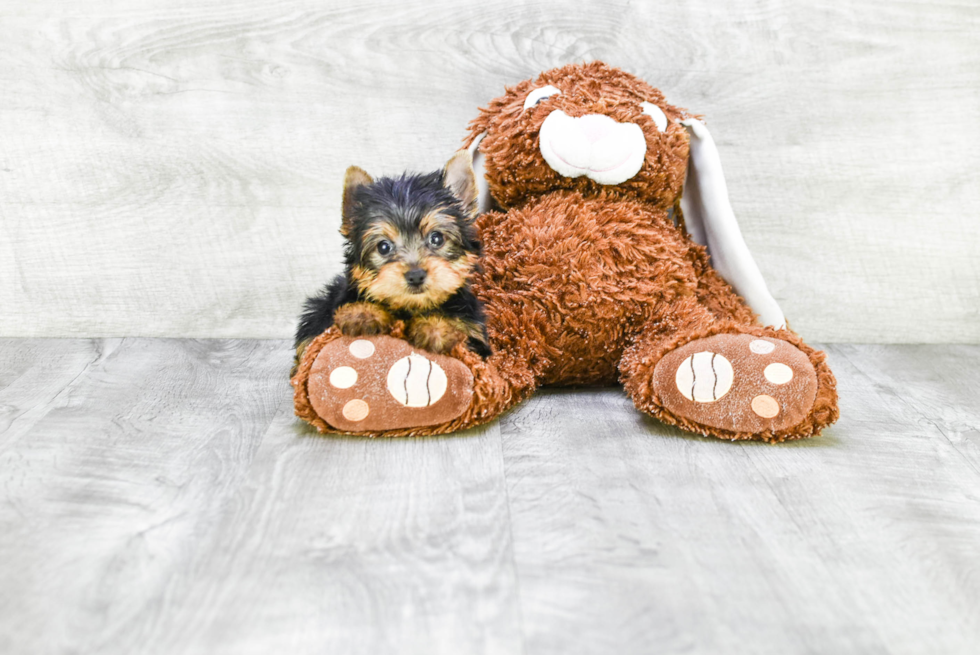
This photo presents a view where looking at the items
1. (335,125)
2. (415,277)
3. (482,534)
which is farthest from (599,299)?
(335,125)

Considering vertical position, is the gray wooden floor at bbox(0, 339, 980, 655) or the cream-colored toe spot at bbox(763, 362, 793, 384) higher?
the cream-colored toe spot at bbox(763, 362, 793, 384)

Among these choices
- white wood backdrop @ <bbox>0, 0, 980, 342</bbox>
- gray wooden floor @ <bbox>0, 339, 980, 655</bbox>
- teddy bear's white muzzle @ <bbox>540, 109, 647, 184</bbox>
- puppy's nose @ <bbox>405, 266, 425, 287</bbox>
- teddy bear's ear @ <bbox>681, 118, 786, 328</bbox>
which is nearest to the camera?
gray wooden floor @ <bbox>0, 339, 980, 655</bbox>

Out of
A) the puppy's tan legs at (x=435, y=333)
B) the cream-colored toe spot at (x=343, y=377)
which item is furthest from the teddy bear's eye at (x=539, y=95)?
the cream-colored toe spot at (x=343, y=377)

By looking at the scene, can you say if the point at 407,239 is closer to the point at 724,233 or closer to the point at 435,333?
the point at 435,333

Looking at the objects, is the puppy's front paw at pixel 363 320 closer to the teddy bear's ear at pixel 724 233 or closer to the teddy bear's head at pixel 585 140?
the teddy bear's head at pixel 585 140

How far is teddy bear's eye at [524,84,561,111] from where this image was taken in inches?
53.9

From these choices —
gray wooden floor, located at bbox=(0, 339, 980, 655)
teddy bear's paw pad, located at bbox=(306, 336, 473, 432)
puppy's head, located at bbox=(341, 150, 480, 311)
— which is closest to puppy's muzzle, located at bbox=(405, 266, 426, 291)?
puppy's head, located at bbox=(341, 150, 480, 311)

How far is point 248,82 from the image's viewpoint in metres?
1.64

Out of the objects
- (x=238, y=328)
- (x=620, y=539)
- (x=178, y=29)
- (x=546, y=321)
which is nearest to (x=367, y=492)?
(x=620, y=539)

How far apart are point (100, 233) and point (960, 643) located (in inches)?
64.2

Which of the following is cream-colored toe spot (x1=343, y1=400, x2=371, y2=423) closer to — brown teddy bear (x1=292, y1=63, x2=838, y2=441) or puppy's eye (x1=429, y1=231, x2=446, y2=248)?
brown teddy bear (x1=292, y1=63, x2=838, y2=441)

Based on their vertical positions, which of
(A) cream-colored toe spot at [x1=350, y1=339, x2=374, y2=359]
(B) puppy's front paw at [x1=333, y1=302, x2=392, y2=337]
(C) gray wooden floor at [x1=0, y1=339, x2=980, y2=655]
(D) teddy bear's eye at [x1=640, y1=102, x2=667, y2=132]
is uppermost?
(D) teddy bear's eye at [x1=640, y1=102, x2=667, y2=132]

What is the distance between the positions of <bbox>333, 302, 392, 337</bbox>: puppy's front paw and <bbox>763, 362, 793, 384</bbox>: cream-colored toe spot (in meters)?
0.53

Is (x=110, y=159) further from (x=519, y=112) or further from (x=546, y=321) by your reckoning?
(x=546, y=321)
